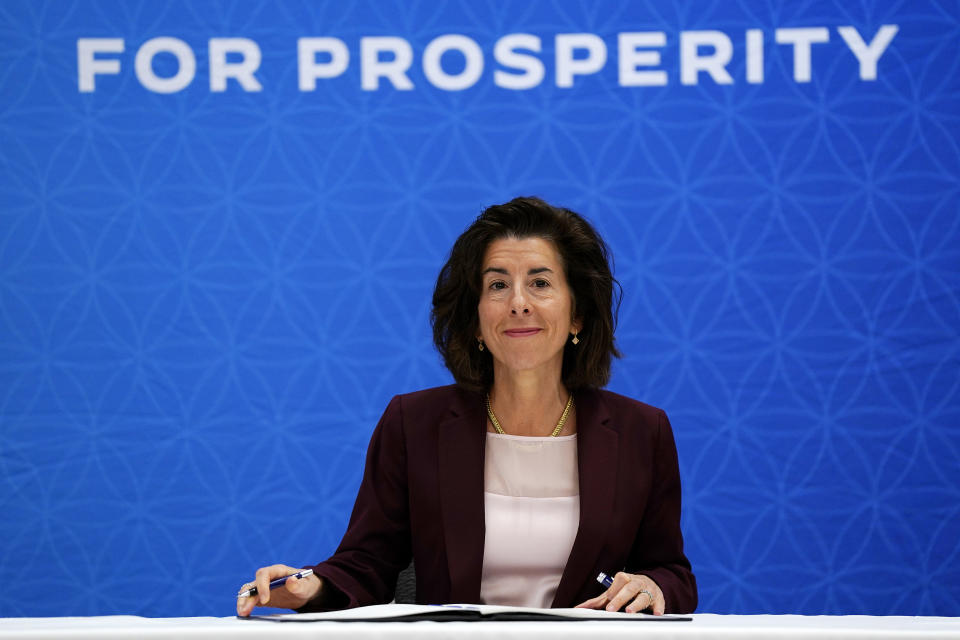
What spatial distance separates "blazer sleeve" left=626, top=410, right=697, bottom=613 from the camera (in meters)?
1.75

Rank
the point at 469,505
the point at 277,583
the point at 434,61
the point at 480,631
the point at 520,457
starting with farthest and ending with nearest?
the point at 434,61 → the point at 520,457 → the point at 469,505 → the point at 277,583 → the point at 480,631

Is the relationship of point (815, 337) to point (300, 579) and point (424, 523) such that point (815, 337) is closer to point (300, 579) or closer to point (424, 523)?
point (424, 523)

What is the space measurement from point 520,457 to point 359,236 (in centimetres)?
150

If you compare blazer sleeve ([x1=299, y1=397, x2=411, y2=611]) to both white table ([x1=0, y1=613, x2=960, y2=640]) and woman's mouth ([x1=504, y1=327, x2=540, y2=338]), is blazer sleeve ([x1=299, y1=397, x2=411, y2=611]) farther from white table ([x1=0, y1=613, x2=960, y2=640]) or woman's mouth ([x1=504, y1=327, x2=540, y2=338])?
white table ([x1=0, y1=613, x2=960, y2=640])

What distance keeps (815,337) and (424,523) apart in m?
1.80

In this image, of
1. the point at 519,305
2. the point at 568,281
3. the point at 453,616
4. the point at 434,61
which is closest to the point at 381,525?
the point at 519,305

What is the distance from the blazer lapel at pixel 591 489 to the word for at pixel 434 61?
5.14 feet

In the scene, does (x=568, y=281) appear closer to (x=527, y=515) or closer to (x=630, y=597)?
(x=527, y=515)

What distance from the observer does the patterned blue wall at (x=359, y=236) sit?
3068mm

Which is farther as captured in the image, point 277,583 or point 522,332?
point 522,332

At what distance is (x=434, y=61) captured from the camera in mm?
3137

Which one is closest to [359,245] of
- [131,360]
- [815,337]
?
[131,360]

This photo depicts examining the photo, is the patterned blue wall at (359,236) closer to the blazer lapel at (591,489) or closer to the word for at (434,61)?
the word for at (434,61)

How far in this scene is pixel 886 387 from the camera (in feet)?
10.0
